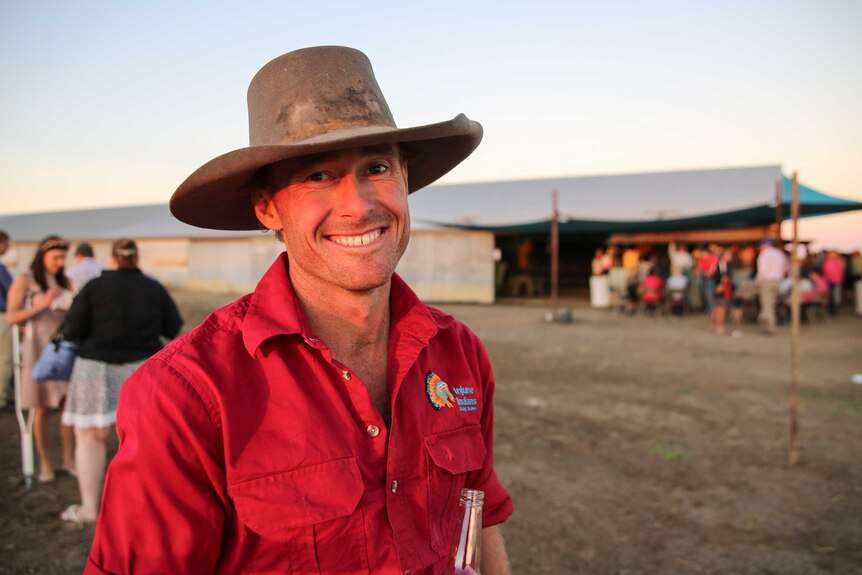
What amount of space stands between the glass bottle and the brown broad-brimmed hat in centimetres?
84

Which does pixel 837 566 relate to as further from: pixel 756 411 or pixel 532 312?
pixel 532 312

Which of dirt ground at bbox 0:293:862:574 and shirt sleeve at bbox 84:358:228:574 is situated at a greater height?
shirt sleeve at bbox 84:358:228:574

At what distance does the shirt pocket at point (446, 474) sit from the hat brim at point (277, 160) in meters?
0.75

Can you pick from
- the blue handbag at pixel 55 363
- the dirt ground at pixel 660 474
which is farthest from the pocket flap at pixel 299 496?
the blue handbag at pixel 55 363

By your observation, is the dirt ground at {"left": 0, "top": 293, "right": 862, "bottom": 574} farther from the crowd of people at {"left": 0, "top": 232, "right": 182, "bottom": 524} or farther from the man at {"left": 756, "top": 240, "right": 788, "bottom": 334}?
the man at {"left": 756, "top": 240, "right": 788, "bottom": 334}

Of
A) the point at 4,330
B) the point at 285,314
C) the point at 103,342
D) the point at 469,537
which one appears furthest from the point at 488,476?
the point at 4,330

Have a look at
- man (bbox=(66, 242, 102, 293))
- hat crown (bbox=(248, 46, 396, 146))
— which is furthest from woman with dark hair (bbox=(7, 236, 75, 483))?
hat crown (bbox=(248, 46, 396, 146))

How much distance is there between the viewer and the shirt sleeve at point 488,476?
1834 mm

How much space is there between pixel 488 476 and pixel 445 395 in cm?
33

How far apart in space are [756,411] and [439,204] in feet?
61.7

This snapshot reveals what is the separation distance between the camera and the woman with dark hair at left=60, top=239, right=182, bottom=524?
412cm

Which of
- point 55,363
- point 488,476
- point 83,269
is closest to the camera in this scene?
point 488,476

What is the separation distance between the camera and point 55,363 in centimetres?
465

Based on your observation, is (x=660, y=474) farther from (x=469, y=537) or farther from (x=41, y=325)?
(x=41, y=325)
